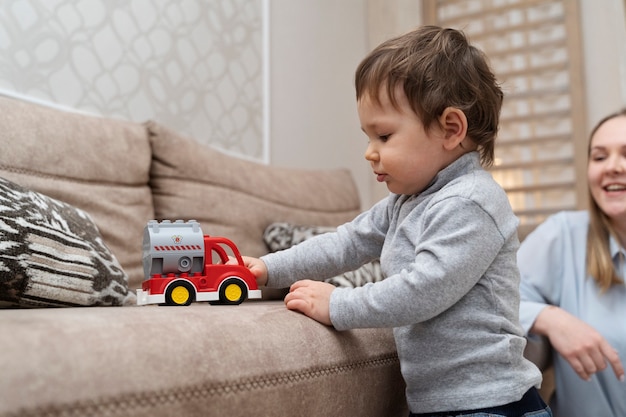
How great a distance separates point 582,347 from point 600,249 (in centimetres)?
38

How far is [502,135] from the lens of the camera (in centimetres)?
324

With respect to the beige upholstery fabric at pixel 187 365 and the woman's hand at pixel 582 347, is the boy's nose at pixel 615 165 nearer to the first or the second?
the woman's hand at pixel 582 347

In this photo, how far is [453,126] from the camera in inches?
42.4

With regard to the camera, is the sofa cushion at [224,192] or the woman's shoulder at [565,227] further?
the sofa cushion at [224,192]

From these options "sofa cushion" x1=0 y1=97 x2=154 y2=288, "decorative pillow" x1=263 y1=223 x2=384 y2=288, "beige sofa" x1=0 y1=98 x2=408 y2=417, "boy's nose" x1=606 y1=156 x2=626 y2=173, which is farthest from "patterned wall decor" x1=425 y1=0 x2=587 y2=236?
"sofa cushion" x1=0 y1=97 x2=154 y2=288

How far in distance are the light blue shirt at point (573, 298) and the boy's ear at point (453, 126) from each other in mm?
591

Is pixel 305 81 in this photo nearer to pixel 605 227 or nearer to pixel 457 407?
pixel 605 227

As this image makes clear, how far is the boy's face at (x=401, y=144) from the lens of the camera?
1.06 m

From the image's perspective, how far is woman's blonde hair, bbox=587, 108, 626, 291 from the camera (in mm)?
1599

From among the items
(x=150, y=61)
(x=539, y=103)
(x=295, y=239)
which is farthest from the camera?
(x=539, y=103)

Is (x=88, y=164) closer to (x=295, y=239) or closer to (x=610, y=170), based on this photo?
(x=295, y=239)

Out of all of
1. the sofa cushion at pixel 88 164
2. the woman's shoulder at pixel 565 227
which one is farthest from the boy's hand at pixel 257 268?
the woman's shoulder at pixel 565 227

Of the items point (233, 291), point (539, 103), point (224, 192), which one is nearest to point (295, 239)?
point (224, 192)

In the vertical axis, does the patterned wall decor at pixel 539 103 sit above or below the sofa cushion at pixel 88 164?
above
